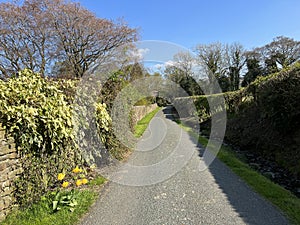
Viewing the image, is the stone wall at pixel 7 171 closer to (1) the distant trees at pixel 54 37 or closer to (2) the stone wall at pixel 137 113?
(2) the stone wall at pixel 137 113

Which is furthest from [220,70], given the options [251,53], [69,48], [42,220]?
[42,220]

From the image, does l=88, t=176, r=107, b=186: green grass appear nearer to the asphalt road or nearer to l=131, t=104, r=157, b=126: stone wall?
the asphalt road

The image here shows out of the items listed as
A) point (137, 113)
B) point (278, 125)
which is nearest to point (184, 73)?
point (137, 113)

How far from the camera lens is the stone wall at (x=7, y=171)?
110 inches

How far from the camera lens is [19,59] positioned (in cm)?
1686

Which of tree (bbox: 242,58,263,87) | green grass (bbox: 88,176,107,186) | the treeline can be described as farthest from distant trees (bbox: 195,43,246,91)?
green grass (bbox: 88,176,107,186)

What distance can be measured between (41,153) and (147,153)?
11.7ft

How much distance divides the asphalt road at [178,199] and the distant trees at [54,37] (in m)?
14.9

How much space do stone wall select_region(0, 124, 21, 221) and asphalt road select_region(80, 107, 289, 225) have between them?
1105 millimetres

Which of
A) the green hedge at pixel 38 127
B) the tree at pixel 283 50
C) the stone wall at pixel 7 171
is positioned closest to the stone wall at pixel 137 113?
the green hedge at pixel 38 127

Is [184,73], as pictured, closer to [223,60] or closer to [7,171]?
[223,60]

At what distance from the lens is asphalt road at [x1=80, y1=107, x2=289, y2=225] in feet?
9.08

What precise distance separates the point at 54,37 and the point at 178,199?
18161 mm

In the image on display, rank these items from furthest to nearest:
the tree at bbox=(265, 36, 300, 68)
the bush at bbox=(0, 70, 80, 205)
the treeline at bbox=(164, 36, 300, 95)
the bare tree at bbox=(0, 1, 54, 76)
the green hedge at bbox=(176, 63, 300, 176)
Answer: the treeline at bbox=(164, 36, 300, 95)
the tree at bbox=(265, 36, 300, 68)
the bare tree at bbox=(0, 1, 54, 76)
the green hedge at bbox=(176, 63, 300, 176)
the bush at bbox=(0, 70, 80, 205)
